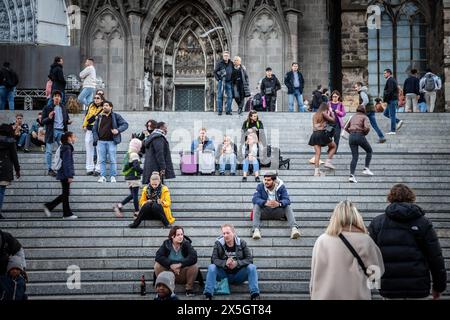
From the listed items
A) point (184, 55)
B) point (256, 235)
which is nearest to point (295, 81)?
point (184, 55)

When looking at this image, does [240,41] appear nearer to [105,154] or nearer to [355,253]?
[105,154]

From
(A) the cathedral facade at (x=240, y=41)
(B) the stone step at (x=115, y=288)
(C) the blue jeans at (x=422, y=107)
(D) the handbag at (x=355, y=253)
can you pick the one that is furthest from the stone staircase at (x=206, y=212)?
(A) the cathedral facade at (x=240, y=41)

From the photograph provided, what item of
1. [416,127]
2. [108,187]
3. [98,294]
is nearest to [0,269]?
[98,294]

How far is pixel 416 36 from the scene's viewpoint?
102 ft

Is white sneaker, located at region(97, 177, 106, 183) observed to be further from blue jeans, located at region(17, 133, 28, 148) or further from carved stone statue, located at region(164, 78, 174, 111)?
carved stone statue, located at region(164, 78, 174, 111)

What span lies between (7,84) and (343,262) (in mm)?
17486

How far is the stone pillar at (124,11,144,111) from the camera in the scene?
28.8 metres

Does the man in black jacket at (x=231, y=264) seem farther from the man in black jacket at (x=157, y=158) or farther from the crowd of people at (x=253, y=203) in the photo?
the man in black jacket at (x=157, y=158)

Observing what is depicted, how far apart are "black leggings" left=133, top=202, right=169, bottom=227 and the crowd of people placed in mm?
17

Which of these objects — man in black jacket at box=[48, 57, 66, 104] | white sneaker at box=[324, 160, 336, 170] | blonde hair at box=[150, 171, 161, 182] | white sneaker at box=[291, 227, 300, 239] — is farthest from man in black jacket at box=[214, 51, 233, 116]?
white sneaker at box=[291, 227, 300, 239]

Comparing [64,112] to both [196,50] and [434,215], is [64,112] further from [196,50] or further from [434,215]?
[196,50]

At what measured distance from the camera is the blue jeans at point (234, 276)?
34.4 feet

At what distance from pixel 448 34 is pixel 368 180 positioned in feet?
48.6

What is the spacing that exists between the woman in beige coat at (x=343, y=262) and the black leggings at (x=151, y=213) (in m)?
5.99
